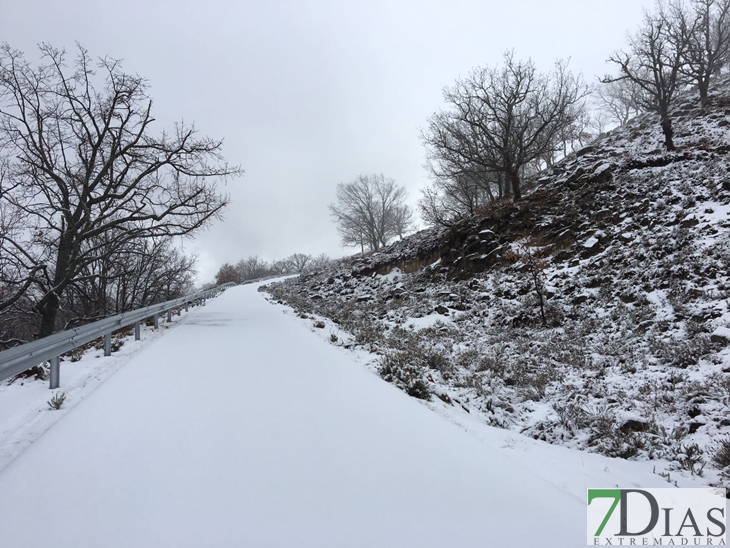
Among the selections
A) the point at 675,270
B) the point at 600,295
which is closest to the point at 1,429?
the point at 600,295

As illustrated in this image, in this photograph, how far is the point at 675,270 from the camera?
756cm

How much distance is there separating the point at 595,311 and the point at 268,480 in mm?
8452

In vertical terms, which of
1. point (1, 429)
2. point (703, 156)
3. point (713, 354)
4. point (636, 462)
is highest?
point (703, 156)

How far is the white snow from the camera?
1945 mm

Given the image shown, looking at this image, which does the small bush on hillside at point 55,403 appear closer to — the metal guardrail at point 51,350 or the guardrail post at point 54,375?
the metal guardrail at point 51,350

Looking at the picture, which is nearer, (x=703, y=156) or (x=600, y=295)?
(x=600, y=295)

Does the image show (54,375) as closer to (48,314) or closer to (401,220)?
(48,314)

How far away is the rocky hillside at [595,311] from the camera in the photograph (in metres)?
4.05

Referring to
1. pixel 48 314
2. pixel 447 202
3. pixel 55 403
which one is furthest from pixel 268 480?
pixel 447 202

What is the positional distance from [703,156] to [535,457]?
15161 millimetres

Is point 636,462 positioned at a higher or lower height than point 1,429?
lower

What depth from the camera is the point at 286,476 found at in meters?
2.46

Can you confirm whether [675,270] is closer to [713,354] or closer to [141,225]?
[713,354]

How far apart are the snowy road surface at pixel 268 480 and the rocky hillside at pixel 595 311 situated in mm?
1803
